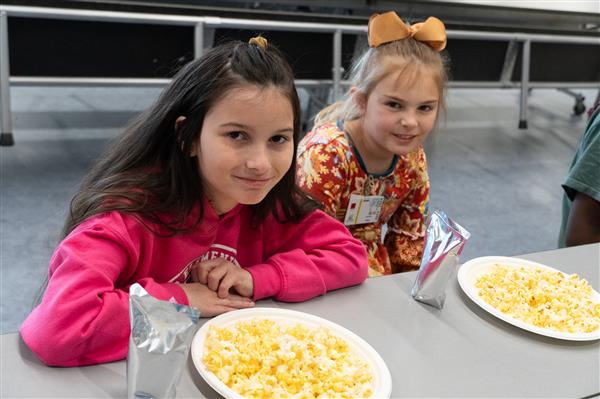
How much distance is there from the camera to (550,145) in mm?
4758

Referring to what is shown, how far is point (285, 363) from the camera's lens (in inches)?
30.8

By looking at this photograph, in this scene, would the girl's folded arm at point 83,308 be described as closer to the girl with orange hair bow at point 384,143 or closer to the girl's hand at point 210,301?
the girl's hand at point 210,301

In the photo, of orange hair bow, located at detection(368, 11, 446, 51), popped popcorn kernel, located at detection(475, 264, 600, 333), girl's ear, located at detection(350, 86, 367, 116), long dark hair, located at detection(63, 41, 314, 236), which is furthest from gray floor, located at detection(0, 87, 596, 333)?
popped popcorn kernel, located at detection(475, 264, 600, 333)

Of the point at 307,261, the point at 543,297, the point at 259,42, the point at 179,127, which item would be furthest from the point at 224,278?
the point at 543,297

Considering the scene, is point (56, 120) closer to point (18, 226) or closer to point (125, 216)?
point (18, 226)

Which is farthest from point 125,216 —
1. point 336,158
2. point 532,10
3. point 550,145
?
point 532,10

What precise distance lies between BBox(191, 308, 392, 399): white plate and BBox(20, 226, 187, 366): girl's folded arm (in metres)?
0.10

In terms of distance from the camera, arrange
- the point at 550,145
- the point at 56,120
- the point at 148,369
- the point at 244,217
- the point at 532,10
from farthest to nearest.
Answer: the point at 532,10 < the point at 550,145 < the point at 56,120 < the point at 244,217 < the point at 148,369

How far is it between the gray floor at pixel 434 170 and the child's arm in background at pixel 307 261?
26.2 inches

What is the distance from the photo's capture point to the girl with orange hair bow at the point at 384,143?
1.53 metres

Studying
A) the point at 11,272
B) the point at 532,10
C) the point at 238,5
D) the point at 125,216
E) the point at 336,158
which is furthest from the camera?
the point at 532,10

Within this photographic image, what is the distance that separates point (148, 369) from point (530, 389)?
1.59 ft

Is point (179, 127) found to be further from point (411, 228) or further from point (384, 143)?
point (411, 228)

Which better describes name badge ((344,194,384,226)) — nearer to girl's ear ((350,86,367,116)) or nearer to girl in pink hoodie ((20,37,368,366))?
girl's ear ((350,86,367,116))
